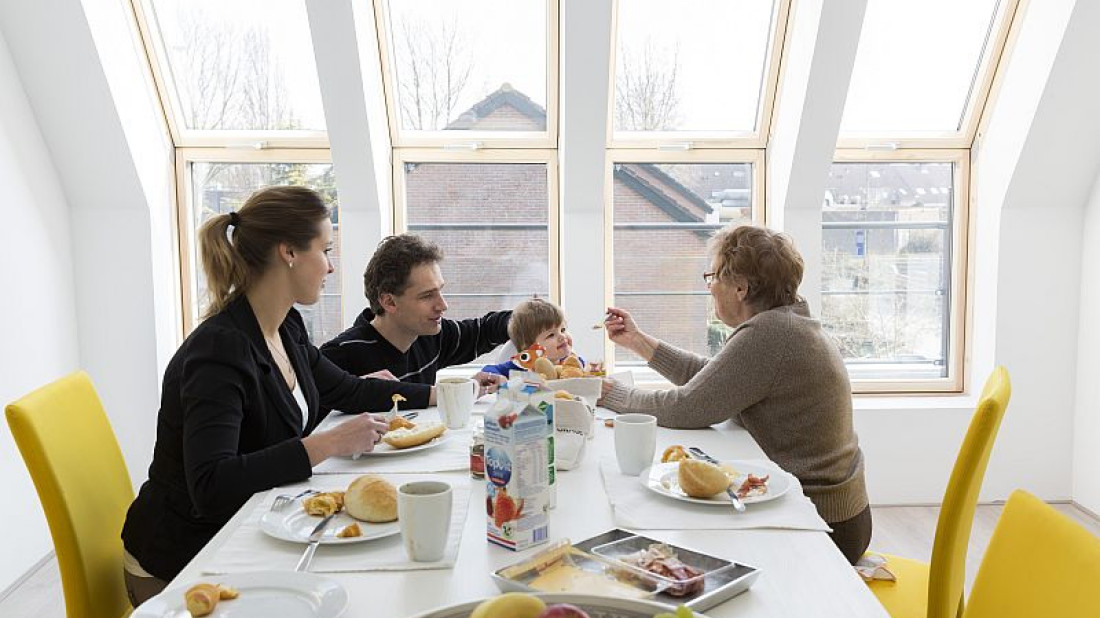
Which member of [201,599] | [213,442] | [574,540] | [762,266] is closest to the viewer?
[201,599]

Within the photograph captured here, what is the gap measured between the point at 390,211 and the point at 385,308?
1.50 m

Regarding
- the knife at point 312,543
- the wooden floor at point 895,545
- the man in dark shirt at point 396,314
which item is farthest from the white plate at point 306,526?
the wooden floor at point 895,545

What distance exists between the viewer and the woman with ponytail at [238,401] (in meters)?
1.55

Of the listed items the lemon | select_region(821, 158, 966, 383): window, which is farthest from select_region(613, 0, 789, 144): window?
the lemon

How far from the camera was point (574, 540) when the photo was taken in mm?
1333

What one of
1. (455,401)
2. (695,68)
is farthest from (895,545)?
(455,401)

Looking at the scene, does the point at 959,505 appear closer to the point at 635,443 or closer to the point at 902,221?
the point at 635,443

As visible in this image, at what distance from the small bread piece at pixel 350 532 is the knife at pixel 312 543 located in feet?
0.10

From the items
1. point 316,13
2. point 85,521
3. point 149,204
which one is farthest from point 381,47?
point 85,521

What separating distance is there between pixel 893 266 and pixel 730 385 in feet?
8.38

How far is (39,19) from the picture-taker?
321cm

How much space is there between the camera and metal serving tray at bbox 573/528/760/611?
1053mm

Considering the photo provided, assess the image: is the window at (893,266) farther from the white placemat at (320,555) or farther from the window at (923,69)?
the white placemat at (320,555)

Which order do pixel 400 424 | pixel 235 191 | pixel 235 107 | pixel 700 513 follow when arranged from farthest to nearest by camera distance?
pixel 235 191 < pixel 235 107 < pixel 400 424 < pixel 700 513
